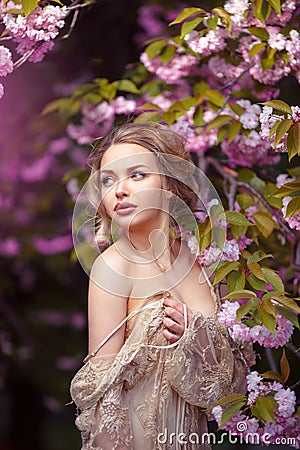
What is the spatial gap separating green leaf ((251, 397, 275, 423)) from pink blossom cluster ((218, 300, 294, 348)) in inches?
6.9

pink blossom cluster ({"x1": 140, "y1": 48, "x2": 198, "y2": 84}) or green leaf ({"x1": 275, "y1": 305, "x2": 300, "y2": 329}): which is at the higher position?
pink blossom cluster ({"x1": 140, "y1": 48, "x2": 198, "y2": 84})

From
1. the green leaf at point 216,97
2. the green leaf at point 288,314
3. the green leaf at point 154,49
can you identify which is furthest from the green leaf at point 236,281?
the green leaf at point 154,49

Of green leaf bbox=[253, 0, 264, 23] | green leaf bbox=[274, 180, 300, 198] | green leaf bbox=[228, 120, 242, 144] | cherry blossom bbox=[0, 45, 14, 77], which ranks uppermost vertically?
green leaf bbox=[253, 0, 264, 23]

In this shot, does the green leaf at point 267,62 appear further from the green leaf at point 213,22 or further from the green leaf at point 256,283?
the green leaf at point 256,283

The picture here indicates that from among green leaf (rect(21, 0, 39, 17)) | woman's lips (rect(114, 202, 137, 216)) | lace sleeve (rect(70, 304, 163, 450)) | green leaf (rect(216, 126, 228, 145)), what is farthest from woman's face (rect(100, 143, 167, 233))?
green leaf (rect(216, 126, 228, 145))

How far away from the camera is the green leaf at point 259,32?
284 centimetres

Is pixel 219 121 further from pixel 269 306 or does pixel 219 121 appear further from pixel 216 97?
pixel 269 306

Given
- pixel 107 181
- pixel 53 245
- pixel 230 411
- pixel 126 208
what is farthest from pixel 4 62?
pixel 53 245

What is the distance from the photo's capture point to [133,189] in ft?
7.36

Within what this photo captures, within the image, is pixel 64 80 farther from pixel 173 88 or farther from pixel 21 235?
pixel 173 88

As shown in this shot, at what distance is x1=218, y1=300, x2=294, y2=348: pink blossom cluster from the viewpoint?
7.61ft

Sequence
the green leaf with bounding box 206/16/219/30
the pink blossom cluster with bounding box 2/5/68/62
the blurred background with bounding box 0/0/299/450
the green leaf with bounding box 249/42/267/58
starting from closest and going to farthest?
the pink blossom cluster with bounding box 2/5/68/62 → the green leaf with bounding box 206/16/219/30 → the green leaf with bounding box 249/42/267/58 → the blurred background with bounding box 0/0/299/450

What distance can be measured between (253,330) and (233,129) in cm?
81

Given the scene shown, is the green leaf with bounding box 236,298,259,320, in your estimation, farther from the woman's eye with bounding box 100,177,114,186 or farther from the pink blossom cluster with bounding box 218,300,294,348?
the woman's eye with bounding box 100,177,114,186
